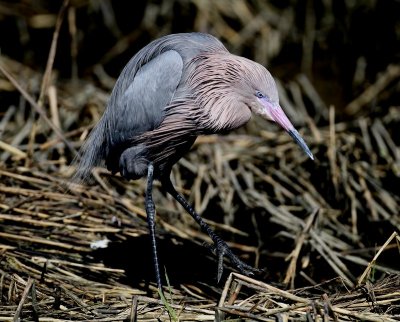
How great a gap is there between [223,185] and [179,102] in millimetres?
1148

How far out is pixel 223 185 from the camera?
4.52m

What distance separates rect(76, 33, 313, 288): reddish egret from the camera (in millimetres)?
3410

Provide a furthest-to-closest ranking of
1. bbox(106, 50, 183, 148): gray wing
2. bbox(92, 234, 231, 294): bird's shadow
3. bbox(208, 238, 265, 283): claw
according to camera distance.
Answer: bbox(92, 234, 231, 294): bird's shadow
bbox(208, 238, 265, 283): claw
bbox(106, 50, 183, 148): gray wing

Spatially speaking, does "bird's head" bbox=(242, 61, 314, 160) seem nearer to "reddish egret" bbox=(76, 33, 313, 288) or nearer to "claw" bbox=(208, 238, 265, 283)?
"reddish egret" bbox=(76, 33, 313, 288)

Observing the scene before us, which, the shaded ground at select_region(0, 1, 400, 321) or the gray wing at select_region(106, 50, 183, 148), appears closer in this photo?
the shaded ground at select_region(0, 1, 400, 321)

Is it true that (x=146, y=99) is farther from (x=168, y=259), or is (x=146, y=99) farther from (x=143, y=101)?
(x=168, y=259)

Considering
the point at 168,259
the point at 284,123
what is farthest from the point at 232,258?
the point at 284,123

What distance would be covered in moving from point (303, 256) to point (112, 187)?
121cm

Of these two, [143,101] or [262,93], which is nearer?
[262,93]

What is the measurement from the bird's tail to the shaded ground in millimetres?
225

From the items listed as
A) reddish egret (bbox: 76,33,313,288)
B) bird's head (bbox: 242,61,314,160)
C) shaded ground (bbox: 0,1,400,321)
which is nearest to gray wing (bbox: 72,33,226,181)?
reddish egret (bbox: 76,33,313,288)

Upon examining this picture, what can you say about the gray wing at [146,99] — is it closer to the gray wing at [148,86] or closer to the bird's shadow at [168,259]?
the gray wing at [148,86]

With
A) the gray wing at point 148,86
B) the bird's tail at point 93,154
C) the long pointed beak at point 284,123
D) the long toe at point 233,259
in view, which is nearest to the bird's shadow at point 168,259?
the long toe at point 233,259

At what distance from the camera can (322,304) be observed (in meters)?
2.79
